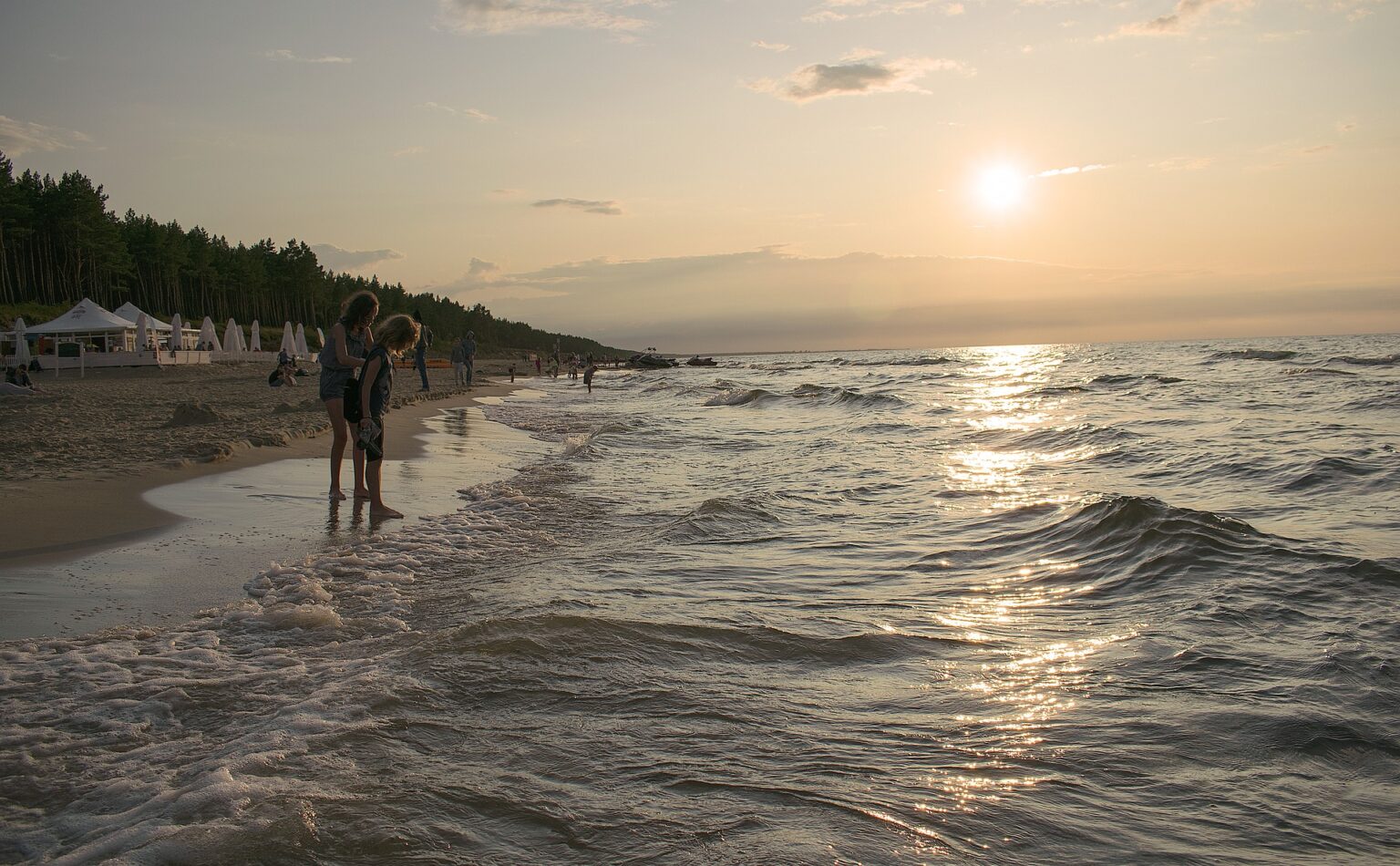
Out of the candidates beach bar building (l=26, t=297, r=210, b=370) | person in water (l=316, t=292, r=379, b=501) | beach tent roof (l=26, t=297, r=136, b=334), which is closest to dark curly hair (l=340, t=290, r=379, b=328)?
person in water (l=316, t=292, r=379, b=501)

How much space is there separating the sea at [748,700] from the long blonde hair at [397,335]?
62.7 inches

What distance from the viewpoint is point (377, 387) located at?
7930 millimetres

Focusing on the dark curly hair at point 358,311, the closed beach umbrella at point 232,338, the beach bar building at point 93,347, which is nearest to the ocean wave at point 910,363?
the closed beach umbrella at point 232,338

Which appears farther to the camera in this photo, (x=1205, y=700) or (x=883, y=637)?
(x=883, y=637)

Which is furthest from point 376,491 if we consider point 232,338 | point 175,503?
point 232,338

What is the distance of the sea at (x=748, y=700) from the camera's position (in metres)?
2.49

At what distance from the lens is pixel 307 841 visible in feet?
7.73

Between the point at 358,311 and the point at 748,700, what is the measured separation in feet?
19.5

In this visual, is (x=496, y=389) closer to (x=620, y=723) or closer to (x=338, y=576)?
(x=338, y=576)

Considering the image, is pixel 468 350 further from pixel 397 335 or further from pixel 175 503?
pixel 175 503

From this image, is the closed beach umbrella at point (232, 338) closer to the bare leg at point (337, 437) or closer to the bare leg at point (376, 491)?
the bare leg at point (337, 437)

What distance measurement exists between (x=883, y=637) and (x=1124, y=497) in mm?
4348

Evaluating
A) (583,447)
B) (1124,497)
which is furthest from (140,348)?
(1124,497)

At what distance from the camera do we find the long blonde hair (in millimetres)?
7801
